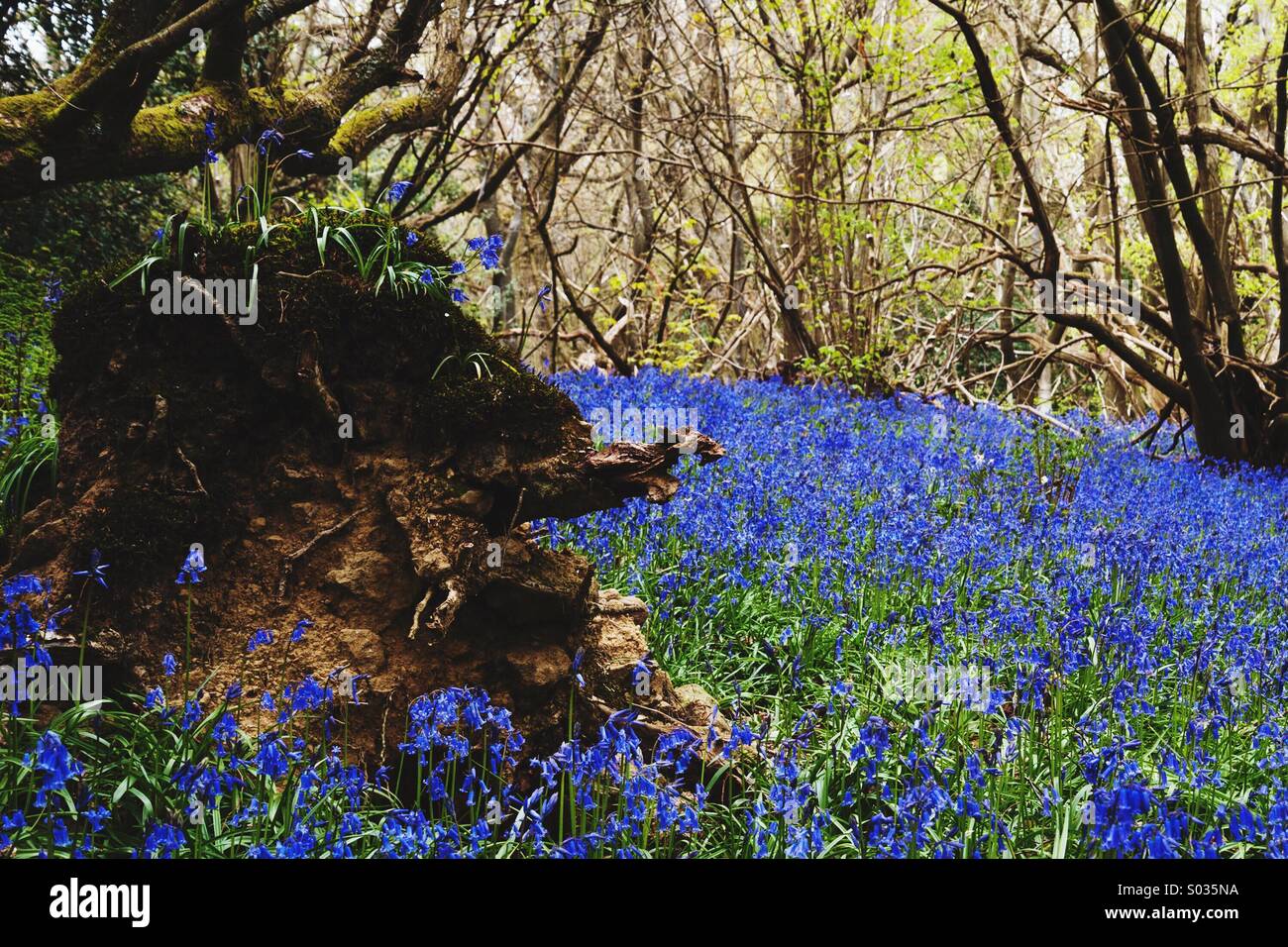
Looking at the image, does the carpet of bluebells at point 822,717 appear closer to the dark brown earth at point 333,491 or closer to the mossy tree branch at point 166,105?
the dark brown earth at point 333,491

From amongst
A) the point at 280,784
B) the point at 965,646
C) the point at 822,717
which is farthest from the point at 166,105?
the point at 965,646

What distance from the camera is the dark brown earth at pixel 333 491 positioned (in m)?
3.28

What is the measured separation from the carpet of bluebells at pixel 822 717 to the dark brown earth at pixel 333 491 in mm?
125

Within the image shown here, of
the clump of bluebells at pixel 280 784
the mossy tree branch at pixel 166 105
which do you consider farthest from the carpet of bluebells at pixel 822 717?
the mossy tree branch at pixel 166 105

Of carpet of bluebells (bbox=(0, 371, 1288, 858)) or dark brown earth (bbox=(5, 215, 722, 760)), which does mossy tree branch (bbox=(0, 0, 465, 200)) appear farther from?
carpet of bluebells (bbox=(0, 371, 1288, 858))

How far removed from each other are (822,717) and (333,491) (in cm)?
215

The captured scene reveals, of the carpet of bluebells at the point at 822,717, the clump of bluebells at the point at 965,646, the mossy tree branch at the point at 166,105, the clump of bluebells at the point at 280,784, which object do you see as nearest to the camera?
the clump of bluebells at the point at 280,784

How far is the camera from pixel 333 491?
3523 mm

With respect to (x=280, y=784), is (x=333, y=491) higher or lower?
higher

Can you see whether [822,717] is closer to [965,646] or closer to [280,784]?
[965,646]

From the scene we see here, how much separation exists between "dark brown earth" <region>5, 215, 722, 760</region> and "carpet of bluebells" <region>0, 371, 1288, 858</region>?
125 millimetres

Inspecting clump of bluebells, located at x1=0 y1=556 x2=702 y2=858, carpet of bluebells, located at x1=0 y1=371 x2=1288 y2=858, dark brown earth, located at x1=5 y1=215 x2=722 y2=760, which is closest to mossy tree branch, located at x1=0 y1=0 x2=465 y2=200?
dark brown earth, located at x1=5 y1=215 x2=722 y2=760

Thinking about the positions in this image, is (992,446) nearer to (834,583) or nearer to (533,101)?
(834,583)
